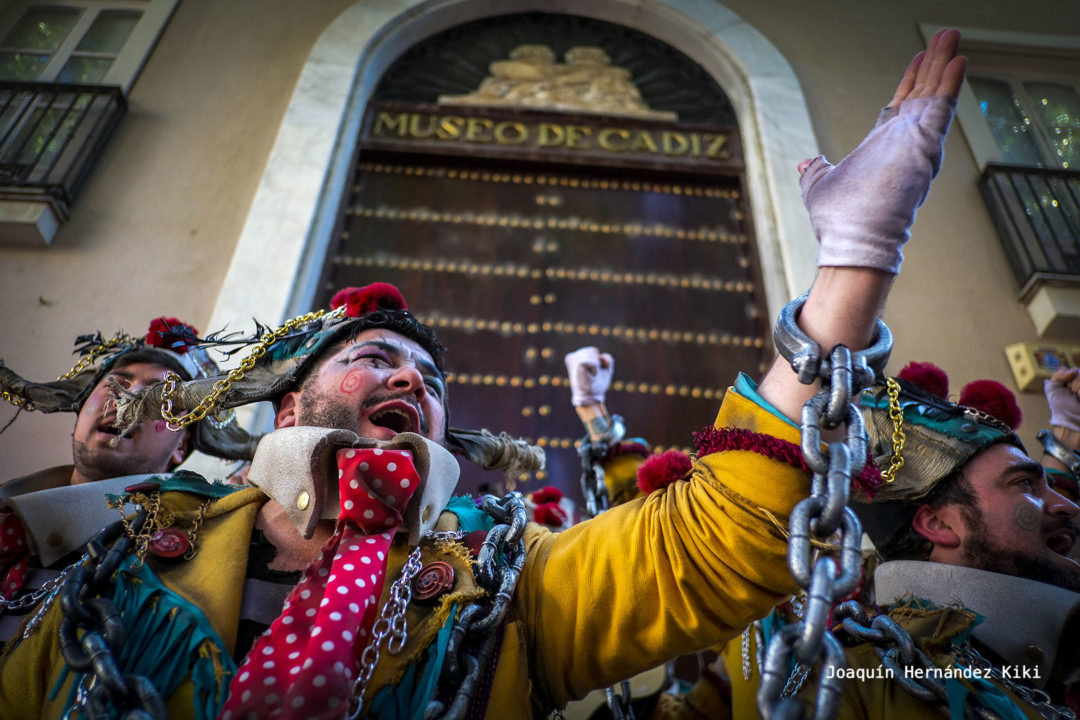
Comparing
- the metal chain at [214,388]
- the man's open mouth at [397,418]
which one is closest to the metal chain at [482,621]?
the man's open mouth at [397,418]

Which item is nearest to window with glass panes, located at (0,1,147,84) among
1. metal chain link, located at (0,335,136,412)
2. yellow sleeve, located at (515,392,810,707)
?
metal chain link, located at (0,335,136,412)

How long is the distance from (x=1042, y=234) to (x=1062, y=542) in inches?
103

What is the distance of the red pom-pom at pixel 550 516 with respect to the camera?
2.02 m

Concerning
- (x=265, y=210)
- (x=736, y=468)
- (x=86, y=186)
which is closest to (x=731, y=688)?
(x=736, y=468)

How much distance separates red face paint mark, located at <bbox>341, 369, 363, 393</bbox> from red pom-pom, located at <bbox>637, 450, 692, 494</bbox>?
667 mm

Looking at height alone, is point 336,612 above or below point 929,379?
below

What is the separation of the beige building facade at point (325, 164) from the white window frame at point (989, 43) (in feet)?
0.05

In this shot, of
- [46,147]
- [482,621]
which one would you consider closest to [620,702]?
[482,621]

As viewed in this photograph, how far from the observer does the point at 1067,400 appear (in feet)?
7.23

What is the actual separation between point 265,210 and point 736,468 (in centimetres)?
307

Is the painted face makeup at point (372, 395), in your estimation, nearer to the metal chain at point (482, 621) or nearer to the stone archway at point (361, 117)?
the metal chain at point (482, 621)

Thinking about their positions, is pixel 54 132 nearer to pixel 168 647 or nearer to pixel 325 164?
pixel 325 164

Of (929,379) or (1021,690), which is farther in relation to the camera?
(929,379)

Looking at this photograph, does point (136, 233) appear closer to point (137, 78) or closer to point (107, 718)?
point (137, 78)
